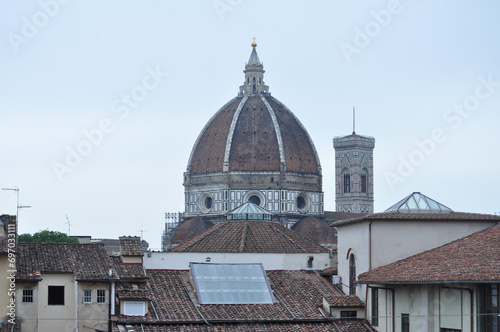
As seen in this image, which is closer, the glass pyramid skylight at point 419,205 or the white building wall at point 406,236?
the white building wall at point 406,236

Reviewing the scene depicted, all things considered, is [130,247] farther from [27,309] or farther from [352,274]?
[352,274]

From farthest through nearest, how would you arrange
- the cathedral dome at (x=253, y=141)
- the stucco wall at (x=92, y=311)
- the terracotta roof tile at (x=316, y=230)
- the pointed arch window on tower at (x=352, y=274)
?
the cathedral dome at (x=253, y=141) → the terracotta roof tile at (x=316, y=230) → the pointed arch window on tower at (x=352, y=274) → the stucco wall at (x=92, y=311)

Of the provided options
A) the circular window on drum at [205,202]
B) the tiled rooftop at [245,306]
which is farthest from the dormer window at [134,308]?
the circular window on drum at [205,202]

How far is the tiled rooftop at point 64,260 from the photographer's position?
140ft

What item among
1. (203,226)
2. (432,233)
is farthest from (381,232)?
(203,226)

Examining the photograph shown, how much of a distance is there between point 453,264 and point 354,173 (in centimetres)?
14937

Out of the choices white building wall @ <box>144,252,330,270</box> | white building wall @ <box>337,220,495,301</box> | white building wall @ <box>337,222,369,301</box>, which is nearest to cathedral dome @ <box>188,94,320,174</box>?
white building wall @ <box>144,252,330,270</box>

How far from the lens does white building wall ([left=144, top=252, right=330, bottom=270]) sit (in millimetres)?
52656

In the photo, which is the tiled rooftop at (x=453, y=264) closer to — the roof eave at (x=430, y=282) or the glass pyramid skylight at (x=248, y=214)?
the roof eave at (x=430, y=282)

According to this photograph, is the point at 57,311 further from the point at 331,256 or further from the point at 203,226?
the point at 203,226

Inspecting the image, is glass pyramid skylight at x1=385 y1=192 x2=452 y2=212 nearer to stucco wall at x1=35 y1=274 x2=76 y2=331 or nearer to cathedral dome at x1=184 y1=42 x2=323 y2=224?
stucco wall at x1=35 y1=274 x2=76 y2=331

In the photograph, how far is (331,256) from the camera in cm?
5484

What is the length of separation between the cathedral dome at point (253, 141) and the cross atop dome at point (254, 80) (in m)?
3.76

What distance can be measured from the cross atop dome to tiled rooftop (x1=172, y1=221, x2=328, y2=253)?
302 ft
